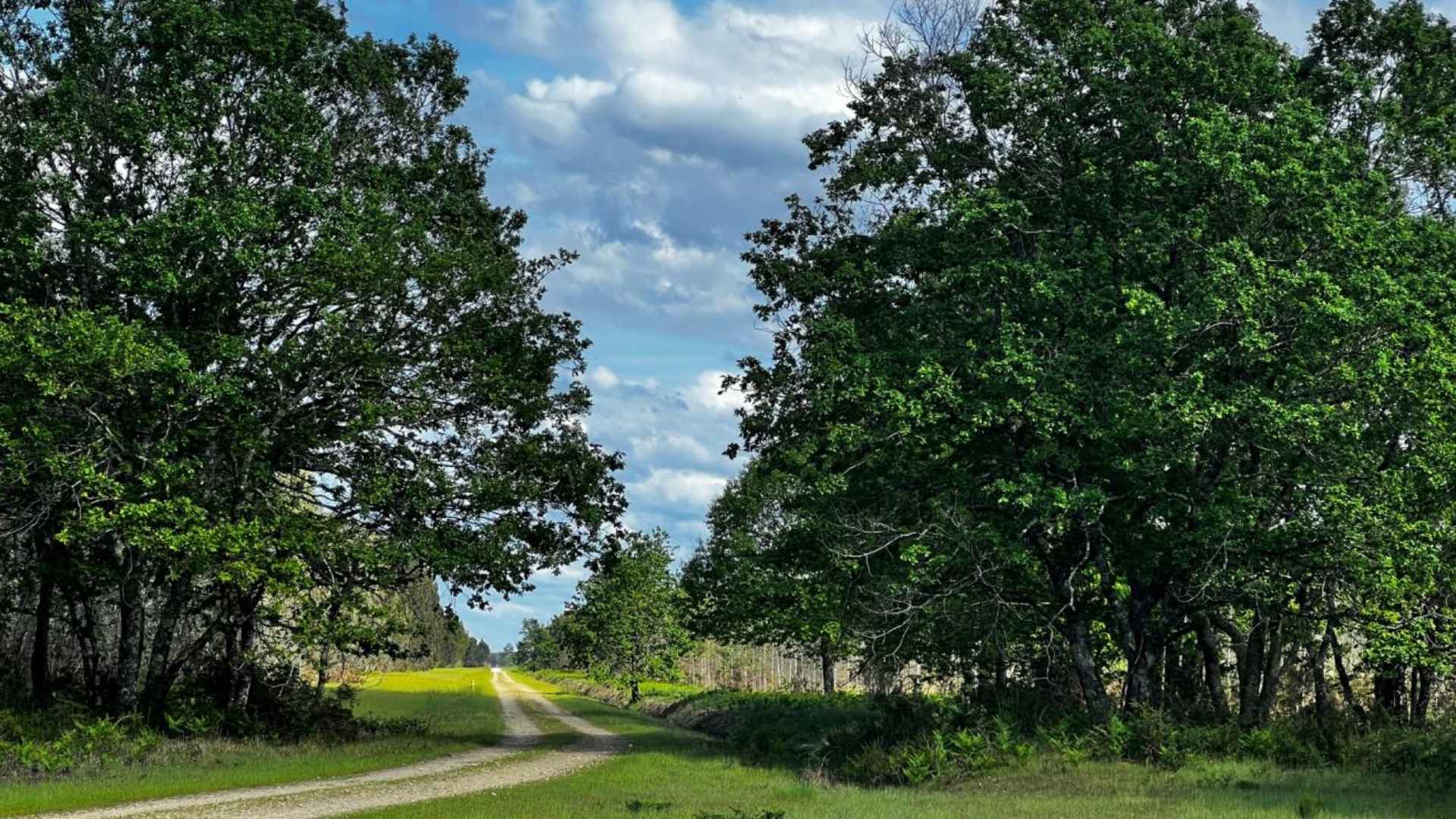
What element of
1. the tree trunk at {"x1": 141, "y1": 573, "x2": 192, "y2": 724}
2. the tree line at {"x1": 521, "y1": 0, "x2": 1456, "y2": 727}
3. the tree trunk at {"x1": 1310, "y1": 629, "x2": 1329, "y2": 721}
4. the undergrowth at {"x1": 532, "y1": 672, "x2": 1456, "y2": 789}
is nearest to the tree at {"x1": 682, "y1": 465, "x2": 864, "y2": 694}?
the tree line at {"x1": 521, "y1": 0, "x2": 1456, "y2": 727}

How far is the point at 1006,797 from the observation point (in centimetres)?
1916

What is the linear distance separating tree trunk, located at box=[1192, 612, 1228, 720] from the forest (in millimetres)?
97

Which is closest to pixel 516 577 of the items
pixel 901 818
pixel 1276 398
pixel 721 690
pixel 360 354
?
pixel 360 354

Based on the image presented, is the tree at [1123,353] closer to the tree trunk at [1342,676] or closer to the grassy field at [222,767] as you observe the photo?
the tree trunk at [1342,676]

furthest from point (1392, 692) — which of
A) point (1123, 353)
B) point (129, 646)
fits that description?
point (129, 646)

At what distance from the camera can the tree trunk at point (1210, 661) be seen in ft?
89.3

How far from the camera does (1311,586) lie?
Answer: 2392 centimetres

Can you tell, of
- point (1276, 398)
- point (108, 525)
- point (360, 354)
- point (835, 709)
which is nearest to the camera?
point (1276, 398)

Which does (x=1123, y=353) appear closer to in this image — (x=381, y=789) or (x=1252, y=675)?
(x=1252, y=675)

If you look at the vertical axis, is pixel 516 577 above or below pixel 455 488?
below

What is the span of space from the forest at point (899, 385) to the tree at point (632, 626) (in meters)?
27.9

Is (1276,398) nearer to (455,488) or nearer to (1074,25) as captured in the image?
(1074,25)

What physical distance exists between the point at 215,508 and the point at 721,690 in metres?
35.6

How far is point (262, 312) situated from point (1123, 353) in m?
20.8
